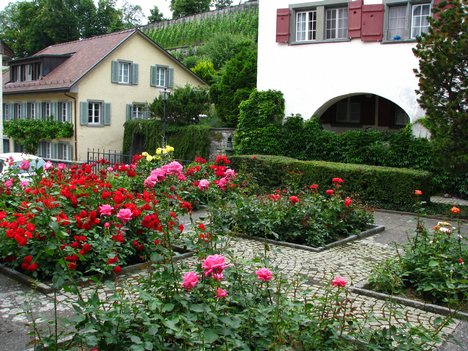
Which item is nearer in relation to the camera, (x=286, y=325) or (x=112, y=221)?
(x=286, y=325)

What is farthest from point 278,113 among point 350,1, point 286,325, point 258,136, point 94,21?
point 94,21

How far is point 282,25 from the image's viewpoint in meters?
19.5

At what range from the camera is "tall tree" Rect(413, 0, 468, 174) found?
12.8 m

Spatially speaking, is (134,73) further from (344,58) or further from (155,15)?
(155,15)

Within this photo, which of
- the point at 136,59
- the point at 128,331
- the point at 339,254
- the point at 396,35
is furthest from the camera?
the point at 136,59

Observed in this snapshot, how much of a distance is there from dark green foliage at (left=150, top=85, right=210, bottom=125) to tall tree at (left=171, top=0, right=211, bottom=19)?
35540 millimetres

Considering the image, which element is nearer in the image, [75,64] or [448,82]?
[448,82]

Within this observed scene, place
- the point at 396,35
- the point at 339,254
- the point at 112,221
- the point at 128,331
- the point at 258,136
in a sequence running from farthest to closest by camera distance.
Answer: the point at 258,136 < the point at 396,35 < the point at 339,254 < the point at 112,221 < the point at 128,331

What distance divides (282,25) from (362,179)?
7454mm

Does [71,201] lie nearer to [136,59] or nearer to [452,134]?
[452,134]

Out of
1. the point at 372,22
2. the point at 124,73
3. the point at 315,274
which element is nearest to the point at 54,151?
the point at 124,73

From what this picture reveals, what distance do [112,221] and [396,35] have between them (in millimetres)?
13639

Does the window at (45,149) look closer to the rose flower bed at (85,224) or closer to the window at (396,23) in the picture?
the window at (396,23)

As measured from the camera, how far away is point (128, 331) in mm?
3699
